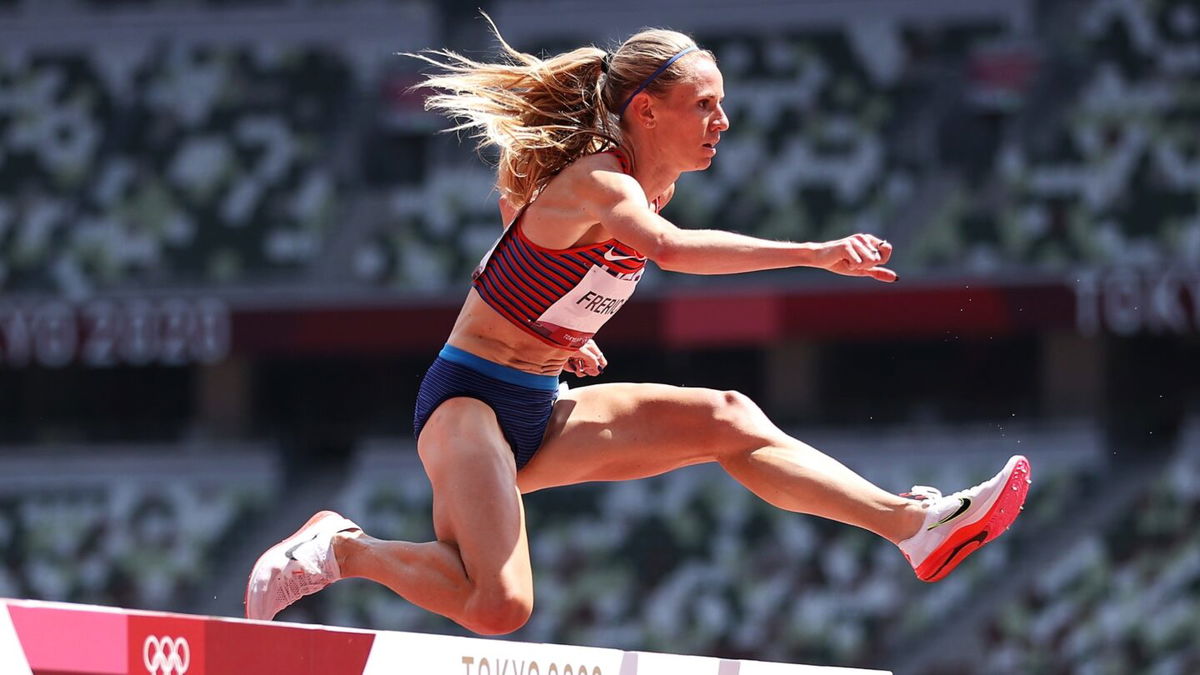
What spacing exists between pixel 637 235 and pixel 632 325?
996 cm

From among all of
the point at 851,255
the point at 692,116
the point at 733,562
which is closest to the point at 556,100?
the point at 692,116

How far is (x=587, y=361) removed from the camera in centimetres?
545

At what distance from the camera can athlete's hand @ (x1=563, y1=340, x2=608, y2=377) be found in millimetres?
5391

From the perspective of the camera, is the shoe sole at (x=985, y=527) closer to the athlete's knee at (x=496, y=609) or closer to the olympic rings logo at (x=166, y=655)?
the athlete's knee at (x=496, y=609)

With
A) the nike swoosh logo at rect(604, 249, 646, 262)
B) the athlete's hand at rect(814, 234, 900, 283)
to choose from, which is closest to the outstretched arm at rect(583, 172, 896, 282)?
the athlete's hand at rect(814, 234, 900, 283)

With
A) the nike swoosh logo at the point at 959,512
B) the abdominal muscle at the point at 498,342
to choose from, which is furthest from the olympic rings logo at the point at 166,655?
the nike swoosh logo at the point at 959,512

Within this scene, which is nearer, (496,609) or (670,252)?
(670,252)

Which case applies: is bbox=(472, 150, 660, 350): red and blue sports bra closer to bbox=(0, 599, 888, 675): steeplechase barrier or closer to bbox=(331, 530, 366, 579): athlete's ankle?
bbox=(331, 530, 366, 579): athlete's ankle

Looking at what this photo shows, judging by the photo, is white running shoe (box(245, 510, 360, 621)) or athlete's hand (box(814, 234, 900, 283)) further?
white running shoe (box(245, 510, 360, 621))

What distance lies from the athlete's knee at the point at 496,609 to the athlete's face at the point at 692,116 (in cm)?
136

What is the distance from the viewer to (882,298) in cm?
1405

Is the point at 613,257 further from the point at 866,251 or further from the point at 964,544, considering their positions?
the point at 964,544

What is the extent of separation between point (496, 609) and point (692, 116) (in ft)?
5.01

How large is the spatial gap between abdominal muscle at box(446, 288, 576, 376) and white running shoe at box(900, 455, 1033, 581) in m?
1.21
